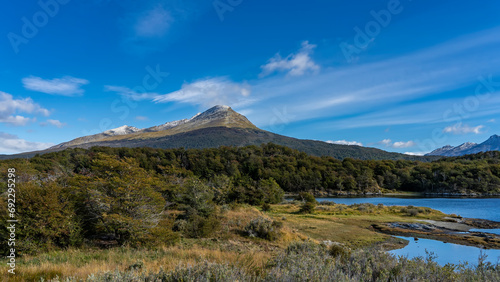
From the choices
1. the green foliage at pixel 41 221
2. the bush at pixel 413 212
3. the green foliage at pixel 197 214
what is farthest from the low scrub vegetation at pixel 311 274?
the bush at pixel 413 212

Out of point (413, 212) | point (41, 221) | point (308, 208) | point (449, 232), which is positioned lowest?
point (413, 212)

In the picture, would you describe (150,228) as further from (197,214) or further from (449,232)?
(449,232)

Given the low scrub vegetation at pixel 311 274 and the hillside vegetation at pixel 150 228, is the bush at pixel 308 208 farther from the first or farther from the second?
the low scrub vegetation at pixel 311 274

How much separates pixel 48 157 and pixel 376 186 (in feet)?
366

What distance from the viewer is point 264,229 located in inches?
667

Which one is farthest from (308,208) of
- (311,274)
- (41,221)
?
(311,274)

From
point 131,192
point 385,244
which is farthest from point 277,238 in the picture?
point 131,192

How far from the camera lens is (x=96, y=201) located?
11305mm

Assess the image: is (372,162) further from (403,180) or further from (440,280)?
(440,280)

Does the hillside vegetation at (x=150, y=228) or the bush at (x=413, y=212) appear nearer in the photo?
the hillside vegetation at (x=150, y=228)

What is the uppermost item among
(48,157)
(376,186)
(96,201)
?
(48,157)

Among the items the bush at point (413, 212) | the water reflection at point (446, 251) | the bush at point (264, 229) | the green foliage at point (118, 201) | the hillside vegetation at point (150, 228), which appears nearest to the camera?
the hillside vegetation at point (150, 228)

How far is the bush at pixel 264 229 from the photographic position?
54.8 feet

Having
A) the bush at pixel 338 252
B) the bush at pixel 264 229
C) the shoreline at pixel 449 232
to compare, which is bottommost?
the shoreline at pixel 449 232
